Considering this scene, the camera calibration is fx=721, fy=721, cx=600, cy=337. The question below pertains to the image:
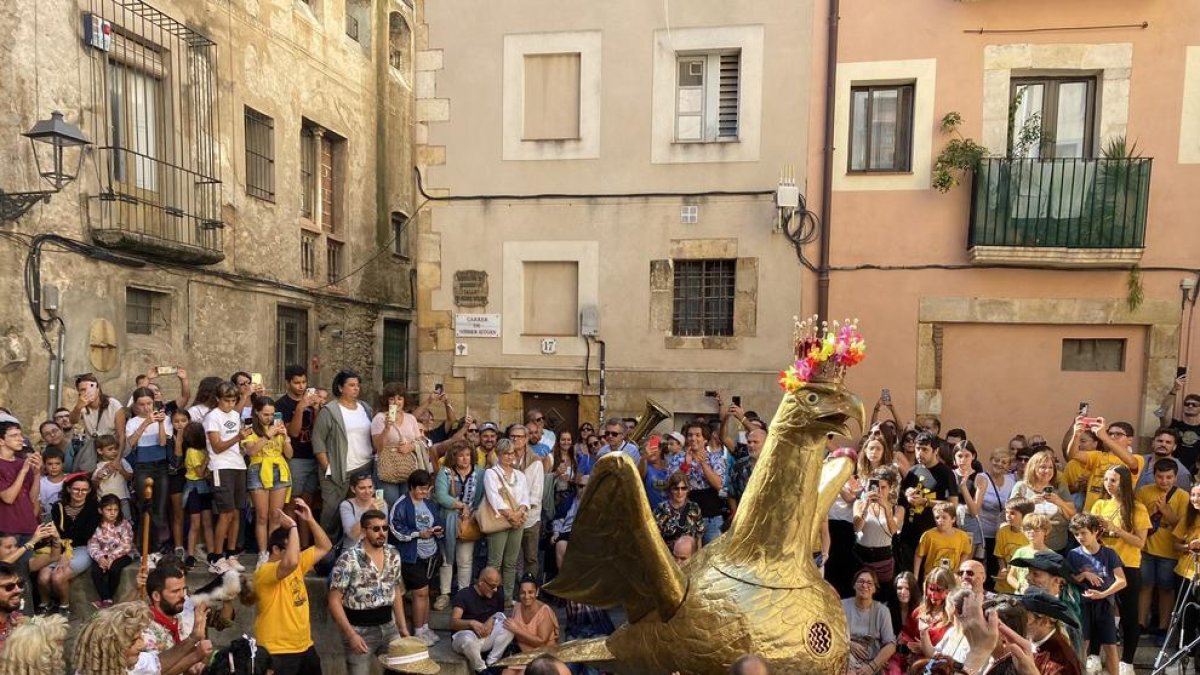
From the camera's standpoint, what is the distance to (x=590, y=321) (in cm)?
991

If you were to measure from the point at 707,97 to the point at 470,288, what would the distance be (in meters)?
4.21

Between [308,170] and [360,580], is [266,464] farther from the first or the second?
[308,170]

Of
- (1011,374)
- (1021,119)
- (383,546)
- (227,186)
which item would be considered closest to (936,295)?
(1011,374)

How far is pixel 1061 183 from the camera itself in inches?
343

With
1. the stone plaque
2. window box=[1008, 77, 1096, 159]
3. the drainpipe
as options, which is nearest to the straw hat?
the stone plaque

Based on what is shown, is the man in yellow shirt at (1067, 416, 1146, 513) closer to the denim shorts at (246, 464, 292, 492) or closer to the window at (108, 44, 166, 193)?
the denim shorts at (246, 464, 292, 492)

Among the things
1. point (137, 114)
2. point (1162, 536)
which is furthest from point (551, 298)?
point (1162, 536)

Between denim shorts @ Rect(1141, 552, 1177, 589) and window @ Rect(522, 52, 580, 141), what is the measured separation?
776 cm

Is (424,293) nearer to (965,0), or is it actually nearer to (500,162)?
(500,162)

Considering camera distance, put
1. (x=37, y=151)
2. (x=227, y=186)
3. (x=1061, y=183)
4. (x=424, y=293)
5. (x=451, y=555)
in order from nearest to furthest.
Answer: (x=451, y=555) → (x=37, y=151) → (x=1061, y=183) → (x=227, y=186) → (x=424, y=293)

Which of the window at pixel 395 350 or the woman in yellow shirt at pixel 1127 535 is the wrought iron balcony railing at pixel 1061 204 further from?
the window at pixel 395 350

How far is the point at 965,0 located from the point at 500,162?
6.23m

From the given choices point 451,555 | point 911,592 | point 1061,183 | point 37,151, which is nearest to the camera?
point 911,592

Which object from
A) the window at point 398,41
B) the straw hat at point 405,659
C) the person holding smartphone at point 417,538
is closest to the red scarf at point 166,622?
the straw hat at point 405,659
